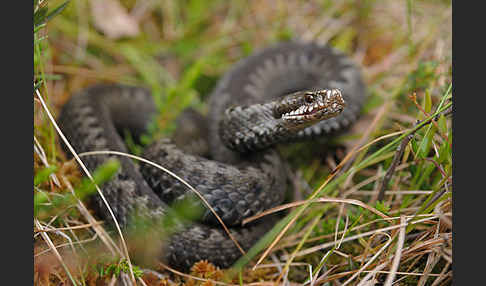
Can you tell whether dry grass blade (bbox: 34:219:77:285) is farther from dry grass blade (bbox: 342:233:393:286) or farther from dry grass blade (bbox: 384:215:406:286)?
dry grass blade (bbox: 384:215:406:286)

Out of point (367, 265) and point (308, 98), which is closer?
point (367, 265)

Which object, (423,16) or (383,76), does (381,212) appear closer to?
(383,76)

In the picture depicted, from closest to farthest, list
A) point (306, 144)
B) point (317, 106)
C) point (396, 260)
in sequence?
1. point (396, 260)
2. point (317, 106)
3. point (306, 144)

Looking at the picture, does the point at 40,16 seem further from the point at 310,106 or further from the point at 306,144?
the point at 306,144

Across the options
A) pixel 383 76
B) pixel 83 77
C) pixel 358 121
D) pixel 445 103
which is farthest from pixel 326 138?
pixel 83 77

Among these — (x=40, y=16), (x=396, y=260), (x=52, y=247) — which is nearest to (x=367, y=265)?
(x=396, y=260)

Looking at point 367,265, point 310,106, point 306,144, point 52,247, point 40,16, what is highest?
point 40,16

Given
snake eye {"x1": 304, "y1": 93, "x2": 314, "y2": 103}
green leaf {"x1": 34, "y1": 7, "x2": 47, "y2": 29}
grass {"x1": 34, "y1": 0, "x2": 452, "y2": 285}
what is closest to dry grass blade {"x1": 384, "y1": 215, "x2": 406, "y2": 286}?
grass {"x1": 34, "y1": 0, "x2": 452, "y2": 285}

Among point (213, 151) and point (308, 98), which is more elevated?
point (308, 98)
